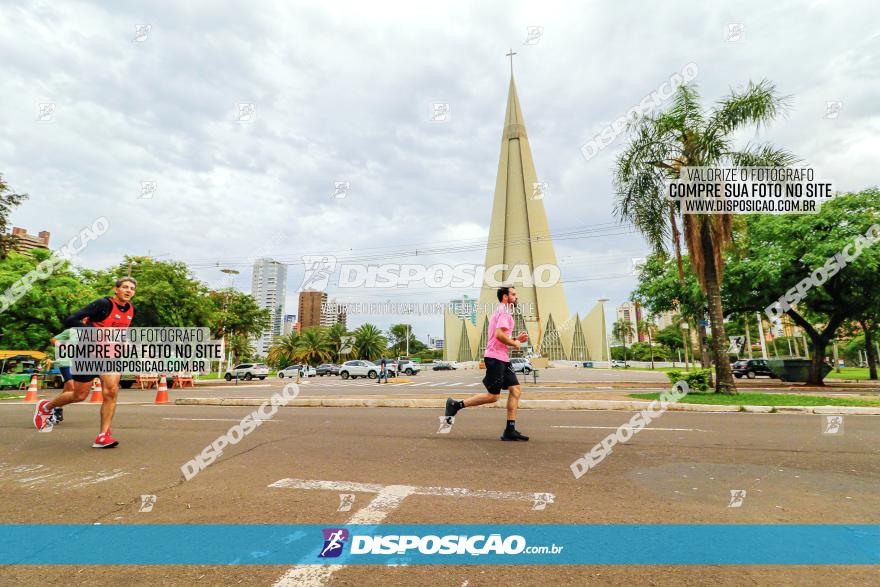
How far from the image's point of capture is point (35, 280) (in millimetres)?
25672

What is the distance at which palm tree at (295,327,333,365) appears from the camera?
194ft

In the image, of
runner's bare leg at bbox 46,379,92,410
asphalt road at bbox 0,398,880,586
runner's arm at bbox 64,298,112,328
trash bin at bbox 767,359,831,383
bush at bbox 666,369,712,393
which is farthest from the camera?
trash bin at bbox 767,359,831,383

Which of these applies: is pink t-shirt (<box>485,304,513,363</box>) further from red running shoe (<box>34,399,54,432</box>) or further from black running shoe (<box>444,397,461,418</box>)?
red running shoe (<box>34,399,54,432</box>)

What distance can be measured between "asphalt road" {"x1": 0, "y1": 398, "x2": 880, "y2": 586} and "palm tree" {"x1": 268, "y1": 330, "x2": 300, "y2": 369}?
56319mm

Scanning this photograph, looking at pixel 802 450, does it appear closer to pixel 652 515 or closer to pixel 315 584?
pixel 652 515

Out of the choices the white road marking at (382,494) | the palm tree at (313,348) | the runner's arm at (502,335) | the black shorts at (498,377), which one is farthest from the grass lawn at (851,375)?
the palm tree at (313,348)

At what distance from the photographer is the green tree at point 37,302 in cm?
2519

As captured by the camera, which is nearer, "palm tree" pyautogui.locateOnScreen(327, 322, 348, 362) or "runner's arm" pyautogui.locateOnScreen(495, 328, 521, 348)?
"runner's arm" pyautogui.locateOnScreen(495, 328, 521, 348)

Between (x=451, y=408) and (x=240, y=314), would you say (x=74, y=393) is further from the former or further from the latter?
(x=240, y=314)

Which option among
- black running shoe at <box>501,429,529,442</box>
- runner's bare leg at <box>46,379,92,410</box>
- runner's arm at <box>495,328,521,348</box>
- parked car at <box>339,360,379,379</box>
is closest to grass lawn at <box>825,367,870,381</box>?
black running shoe at <box>501,429,529,442</box>

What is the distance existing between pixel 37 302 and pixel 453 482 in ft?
106

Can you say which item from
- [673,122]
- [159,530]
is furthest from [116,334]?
[673,122]

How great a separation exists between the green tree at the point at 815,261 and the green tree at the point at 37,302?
116 feet

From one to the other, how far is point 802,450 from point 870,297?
1846 cm
